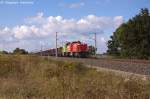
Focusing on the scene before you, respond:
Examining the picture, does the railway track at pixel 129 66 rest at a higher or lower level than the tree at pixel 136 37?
lower

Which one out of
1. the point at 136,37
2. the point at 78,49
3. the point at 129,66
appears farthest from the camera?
the point at 78,49

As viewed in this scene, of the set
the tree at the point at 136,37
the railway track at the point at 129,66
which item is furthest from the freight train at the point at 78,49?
the railway track at the point at 129,66

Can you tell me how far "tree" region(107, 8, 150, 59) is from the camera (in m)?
60.8

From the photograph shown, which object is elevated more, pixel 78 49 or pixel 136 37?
pixel 136 37

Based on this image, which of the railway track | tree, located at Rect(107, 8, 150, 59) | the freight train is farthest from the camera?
the freight train

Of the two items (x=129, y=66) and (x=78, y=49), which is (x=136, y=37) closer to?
(x=78, y=49)

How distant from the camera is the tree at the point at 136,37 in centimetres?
6078

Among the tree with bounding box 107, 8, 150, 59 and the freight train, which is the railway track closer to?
the tree with bounding box 107, 8, 150, 59

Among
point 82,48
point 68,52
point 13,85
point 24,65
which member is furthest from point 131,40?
point 13,85

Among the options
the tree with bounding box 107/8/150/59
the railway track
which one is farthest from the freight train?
the railway track

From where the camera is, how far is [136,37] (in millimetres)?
62781

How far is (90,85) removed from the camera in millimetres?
14422

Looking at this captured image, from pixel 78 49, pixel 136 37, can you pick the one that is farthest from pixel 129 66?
pixel 78 49

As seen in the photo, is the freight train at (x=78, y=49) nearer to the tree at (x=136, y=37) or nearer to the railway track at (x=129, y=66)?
the tree at (x=136, y=37)
